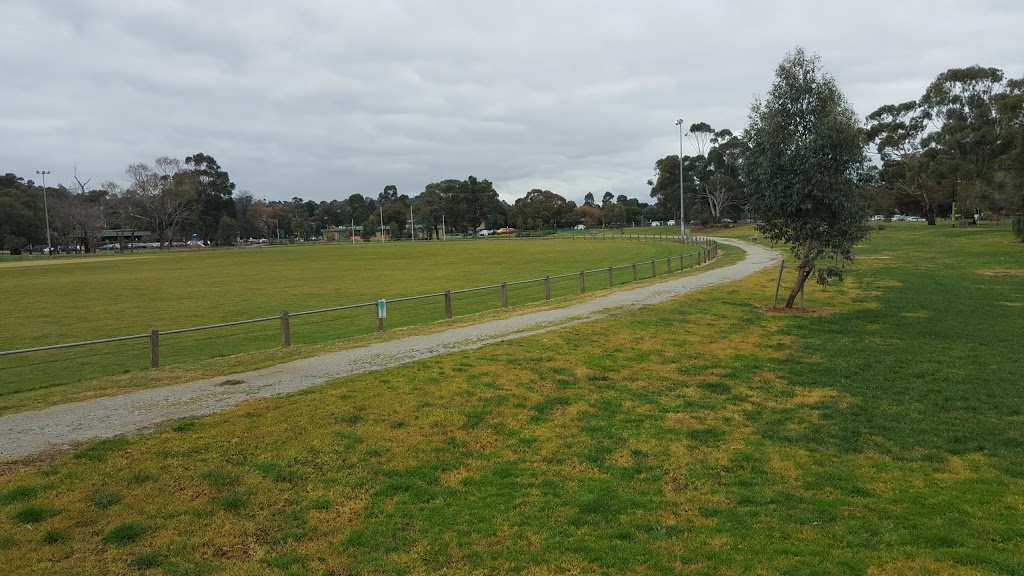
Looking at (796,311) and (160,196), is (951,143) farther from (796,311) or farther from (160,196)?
(160,196)

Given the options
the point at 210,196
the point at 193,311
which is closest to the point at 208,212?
the point at 210,196

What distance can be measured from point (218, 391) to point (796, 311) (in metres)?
15.4

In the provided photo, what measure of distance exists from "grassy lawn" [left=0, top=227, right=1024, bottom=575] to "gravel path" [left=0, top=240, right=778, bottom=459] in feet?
2.03

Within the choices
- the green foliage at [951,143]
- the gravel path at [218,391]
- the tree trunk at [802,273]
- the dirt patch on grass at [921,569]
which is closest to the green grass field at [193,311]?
the gravel path at [218,391]

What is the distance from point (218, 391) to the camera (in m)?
9.54

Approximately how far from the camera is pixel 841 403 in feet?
29.9

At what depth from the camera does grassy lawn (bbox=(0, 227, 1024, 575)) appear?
4848 millimetres

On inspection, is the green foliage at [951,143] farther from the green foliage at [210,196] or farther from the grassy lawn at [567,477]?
the green foliage at [210,196]

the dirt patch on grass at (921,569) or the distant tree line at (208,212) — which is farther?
the distant tree line at (208,212)

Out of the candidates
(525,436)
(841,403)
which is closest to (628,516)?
(525,436)

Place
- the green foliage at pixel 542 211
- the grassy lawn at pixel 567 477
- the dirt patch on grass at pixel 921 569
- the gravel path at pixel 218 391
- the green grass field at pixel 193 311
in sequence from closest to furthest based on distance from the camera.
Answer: the dirt patch on grass at pixel 921 569 → the grassy lawn at pixel 567 477 → the gravel path at pixel 218 391 → the green grass field at pixel 193 311 → the green foliage at pixel 542 211

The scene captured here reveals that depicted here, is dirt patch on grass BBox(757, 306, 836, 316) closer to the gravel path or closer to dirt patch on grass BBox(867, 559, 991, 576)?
the gravel path

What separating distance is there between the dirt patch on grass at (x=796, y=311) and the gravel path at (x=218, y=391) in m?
5.13

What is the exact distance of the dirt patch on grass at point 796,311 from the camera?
693 inches
